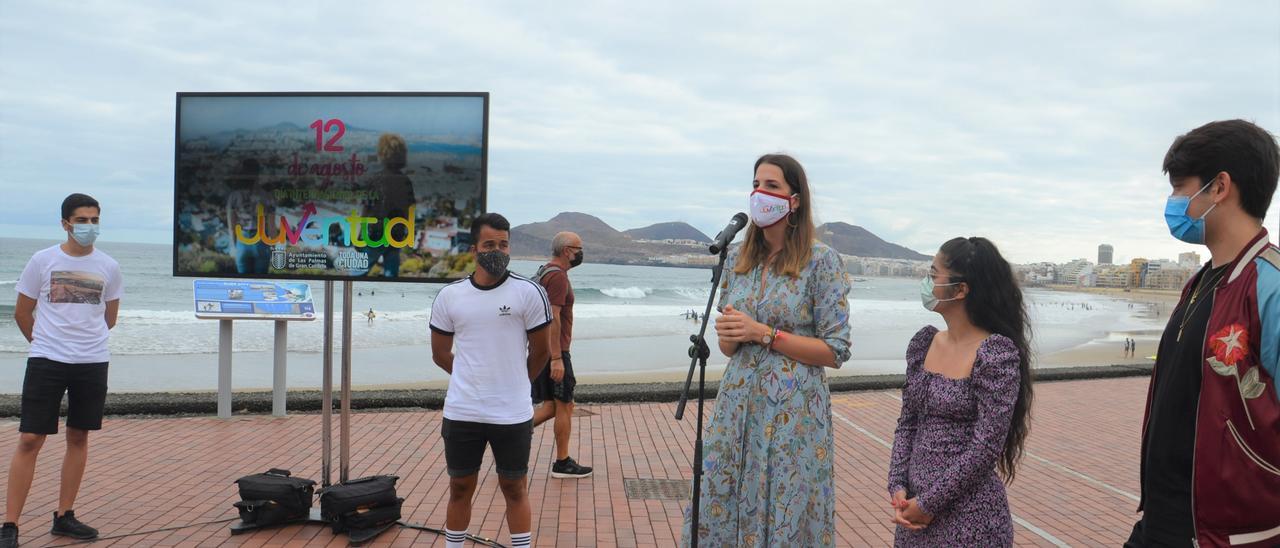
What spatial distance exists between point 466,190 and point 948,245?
3.05 metres

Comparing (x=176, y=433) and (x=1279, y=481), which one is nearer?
(x=1279, y=481)

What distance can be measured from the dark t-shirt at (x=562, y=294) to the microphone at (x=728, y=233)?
135 inches

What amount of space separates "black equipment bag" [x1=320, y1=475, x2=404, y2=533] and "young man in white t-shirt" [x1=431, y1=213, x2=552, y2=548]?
3.37ft

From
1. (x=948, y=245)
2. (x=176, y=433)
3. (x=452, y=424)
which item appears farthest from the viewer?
(x=176, y=433)

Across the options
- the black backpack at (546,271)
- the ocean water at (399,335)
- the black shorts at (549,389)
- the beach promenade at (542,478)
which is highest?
the black backpack at (546,271)

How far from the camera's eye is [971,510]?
108 inches

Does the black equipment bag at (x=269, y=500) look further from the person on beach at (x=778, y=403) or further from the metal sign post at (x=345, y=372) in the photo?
the person on beach at (x=778, y=403)

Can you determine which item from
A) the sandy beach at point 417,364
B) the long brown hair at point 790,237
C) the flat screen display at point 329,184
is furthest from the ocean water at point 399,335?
the flat screen display at point 329,184

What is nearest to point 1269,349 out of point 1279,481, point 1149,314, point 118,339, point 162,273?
point 1279,481

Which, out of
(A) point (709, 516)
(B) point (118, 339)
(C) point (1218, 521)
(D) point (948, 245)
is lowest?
(B) point (118, 339)

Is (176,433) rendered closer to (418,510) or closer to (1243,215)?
(418,510)

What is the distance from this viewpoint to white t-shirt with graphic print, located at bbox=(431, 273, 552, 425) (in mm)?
4273

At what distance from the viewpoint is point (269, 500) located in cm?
535

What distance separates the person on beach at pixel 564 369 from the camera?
6586mm
